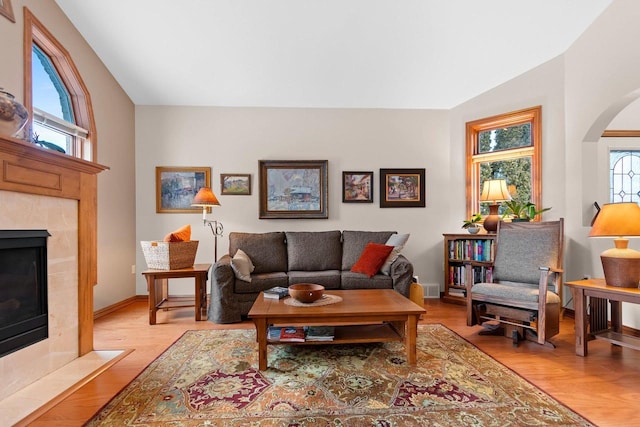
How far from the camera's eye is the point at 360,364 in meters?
2.37

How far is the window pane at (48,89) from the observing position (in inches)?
123

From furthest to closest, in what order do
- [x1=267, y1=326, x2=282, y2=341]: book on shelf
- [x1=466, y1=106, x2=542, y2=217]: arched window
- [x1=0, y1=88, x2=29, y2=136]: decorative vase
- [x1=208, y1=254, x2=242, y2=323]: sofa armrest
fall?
[x1=466, y1=106, x2=542, y2=217]: arched window → [x1=208, y1=254, x2=242, y2=323]: sofa armrest → [x1=267, y1=326, x2=282, y2=341]: book on shelf → [x1=0, y1=88, x2=29, y2=136]: decorative vase

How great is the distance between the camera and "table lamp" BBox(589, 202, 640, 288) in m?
2.36

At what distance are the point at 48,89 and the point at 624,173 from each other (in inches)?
263

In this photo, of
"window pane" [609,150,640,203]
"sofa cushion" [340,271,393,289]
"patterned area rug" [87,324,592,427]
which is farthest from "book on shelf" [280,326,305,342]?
"window pane" [609,150,640,203]

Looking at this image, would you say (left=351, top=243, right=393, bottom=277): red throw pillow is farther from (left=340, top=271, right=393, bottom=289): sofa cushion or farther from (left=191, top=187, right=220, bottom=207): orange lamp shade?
(left=191, top=187, right=220, bottom=207): orange lamp shade

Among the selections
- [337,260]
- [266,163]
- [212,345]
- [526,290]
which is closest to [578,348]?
[526,290]

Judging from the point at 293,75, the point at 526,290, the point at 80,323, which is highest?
the point at 293,75

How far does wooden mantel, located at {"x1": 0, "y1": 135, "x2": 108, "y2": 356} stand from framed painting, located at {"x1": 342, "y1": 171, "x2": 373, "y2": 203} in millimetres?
2876

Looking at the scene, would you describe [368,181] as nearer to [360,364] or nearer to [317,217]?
[317,217]

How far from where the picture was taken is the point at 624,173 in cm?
444

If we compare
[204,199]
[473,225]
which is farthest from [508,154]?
[204,199]

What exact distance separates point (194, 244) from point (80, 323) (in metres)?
1.40

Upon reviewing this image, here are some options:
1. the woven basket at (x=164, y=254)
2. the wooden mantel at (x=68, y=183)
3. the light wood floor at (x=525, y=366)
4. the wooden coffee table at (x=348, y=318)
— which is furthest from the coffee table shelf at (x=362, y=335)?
the woven basket at (x=164, y=254)
